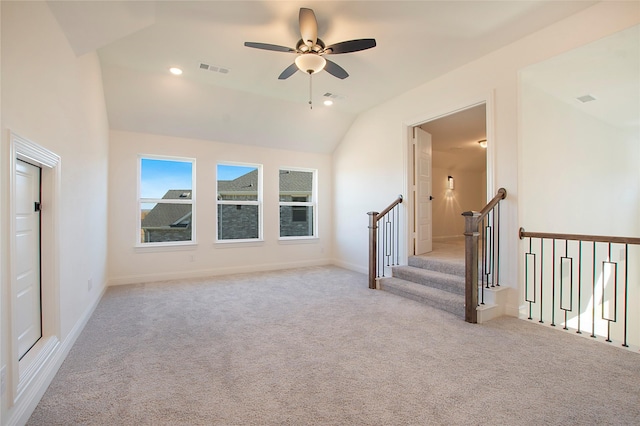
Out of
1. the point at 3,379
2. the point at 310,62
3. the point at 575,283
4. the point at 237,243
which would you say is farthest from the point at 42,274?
the point at 575,283

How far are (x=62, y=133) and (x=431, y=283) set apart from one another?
4302mm

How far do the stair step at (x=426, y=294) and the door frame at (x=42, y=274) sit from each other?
366 cm

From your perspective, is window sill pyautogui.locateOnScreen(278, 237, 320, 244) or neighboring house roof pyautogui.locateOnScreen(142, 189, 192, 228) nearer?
neighboring house roof pyautogui.locateOnScreen(142, 189, 192, 228)

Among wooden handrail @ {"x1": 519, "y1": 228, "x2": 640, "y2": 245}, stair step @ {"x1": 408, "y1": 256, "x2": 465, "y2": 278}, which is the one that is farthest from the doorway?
wooden handrail @ {"x1": 519, "y1": 228, "x2": 640, "y2": 245}

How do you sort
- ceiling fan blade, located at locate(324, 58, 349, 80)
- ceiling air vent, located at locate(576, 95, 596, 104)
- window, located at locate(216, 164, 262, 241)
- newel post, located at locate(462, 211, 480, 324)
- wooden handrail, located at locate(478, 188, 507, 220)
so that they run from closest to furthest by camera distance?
newel post, located at locate(462, 211, 480, 324), ceiling fan blade, located at locate(324, 58, 349, 80), wooden handrail, located at locate(478, 188, 507, 220), ceiling air vent, located at locate(576, 95, 596, 104), window, located at locate(216, 164, 262, 241)

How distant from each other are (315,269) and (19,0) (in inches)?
207

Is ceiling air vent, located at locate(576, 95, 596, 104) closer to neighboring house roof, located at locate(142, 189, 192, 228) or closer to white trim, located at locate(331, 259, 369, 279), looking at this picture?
white trim, located at locate(331, 259, 369, 279)

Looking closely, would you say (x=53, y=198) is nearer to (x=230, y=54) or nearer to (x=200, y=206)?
(x=230, y=54)

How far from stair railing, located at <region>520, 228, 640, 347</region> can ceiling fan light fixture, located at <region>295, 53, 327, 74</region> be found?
2.90 metres

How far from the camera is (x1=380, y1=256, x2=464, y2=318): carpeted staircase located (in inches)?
140

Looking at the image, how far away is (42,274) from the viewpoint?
2.25 m

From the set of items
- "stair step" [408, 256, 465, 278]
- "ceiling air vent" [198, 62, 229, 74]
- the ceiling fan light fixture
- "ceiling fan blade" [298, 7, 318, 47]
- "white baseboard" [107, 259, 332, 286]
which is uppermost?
"ceiling air vent" [198, 62, 229, 74]

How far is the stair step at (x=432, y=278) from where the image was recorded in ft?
12.1

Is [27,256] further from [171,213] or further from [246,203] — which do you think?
[246,203]
